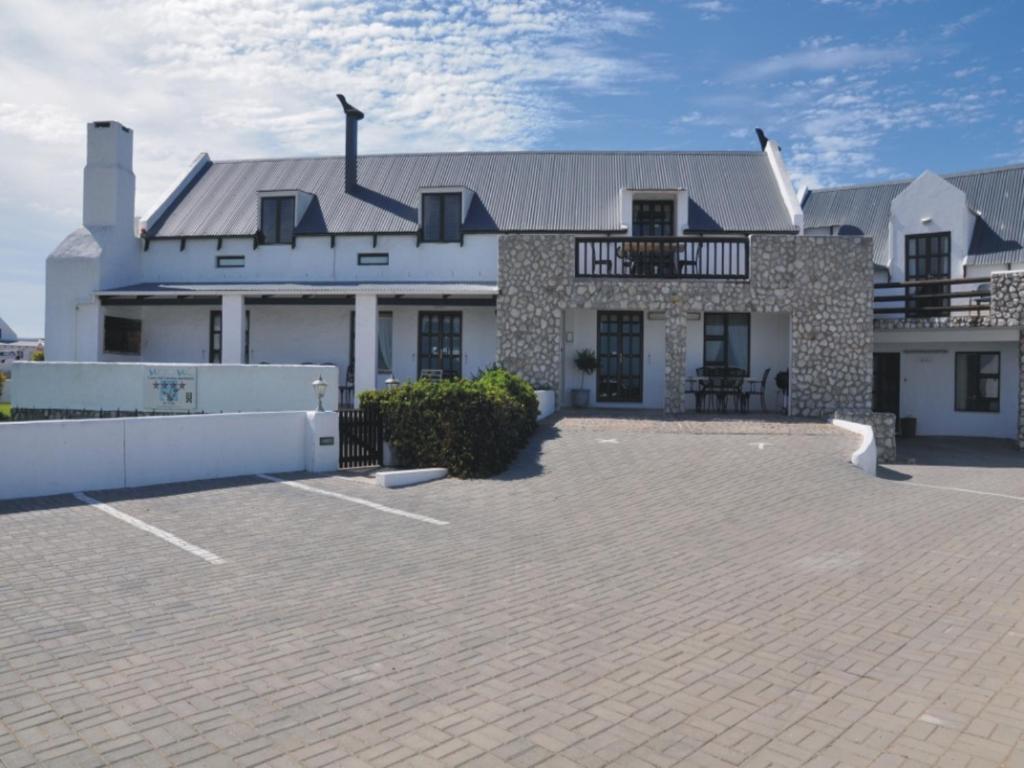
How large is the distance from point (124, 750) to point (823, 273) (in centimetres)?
1837

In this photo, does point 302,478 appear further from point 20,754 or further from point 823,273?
point 823,273

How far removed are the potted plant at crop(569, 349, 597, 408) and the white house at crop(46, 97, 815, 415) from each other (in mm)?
408

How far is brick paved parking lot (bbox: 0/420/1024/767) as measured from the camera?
4.30 m

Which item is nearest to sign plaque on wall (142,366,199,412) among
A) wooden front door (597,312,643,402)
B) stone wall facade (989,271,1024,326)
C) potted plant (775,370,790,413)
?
wooden front door (597,312,643,402)

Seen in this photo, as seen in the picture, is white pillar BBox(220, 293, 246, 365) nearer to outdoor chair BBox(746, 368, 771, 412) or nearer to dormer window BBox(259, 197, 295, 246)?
dormer window BBox(259, 197, 295, 246)

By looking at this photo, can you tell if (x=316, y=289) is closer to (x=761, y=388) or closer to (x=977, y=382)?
(x=761, y=388)

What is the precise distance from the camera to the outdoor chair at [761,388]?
20.8 metres

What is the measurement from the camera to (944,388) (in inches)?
904

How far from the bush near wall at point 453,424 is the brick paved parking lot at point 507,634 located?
7.31ft

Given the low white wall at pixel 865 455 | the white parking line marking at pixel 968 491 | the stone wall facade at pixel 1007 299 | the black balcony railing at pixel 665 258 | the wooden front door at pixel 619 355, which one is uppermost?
the black balcony railing at pixel 665 258

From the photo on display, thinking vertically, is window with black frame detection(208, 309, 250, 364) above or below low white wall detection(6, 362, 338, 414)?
above

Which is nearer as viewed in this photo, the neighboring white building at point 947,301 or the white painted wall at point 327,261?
the neighboring white building at point 947,301

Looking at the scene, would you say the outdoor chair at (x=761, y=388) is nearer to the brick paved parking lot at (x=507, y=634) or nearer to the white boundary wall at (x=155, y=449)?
the brick paved parking lot at (x=507, y=634)

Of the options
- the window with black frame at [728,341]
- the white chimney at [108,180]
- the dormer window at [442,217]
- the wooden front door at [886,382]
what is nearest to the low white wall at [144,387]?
the white chimney at [108,180]
